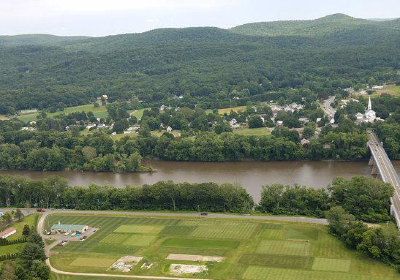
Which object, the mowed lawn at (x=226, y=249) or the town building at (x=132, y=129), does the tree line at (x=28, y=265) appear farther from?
the town building at (x=132, y=129)

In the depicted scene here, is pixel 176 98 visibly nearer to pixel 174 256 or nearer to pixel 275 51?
pixel 275 51

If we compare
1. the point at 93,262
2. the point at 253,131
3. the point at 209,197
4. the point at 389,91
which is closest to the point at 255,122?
the point at 253,131

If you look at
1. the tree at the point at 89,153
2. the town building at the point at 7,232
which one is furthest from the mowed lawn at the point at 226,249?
the tree at the point at 89,153

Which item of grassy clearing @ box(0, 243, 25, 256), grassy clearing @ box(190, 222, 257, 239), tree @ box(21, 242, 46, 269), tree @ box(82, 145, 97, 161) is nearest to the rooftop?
grassy clearing @ box(0, 243, 25, 256)

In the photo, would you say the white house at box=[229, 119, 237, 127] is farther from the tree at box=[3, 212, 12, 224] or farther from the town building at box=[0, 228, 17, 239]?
the town building at box=[0, 228, 17, 239]

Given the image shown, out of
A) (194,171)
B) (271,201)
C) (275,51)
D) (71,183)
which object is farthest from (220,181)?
(275,51)

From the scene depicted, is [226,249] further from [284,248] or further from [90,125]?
[90,125]

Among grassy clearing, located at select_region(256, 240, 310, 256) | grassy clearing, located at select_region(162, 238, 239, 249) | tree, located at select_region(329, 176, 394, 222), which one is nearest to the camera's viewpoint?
grassy clearing, located at select_region(256, 240, 310, 256)
